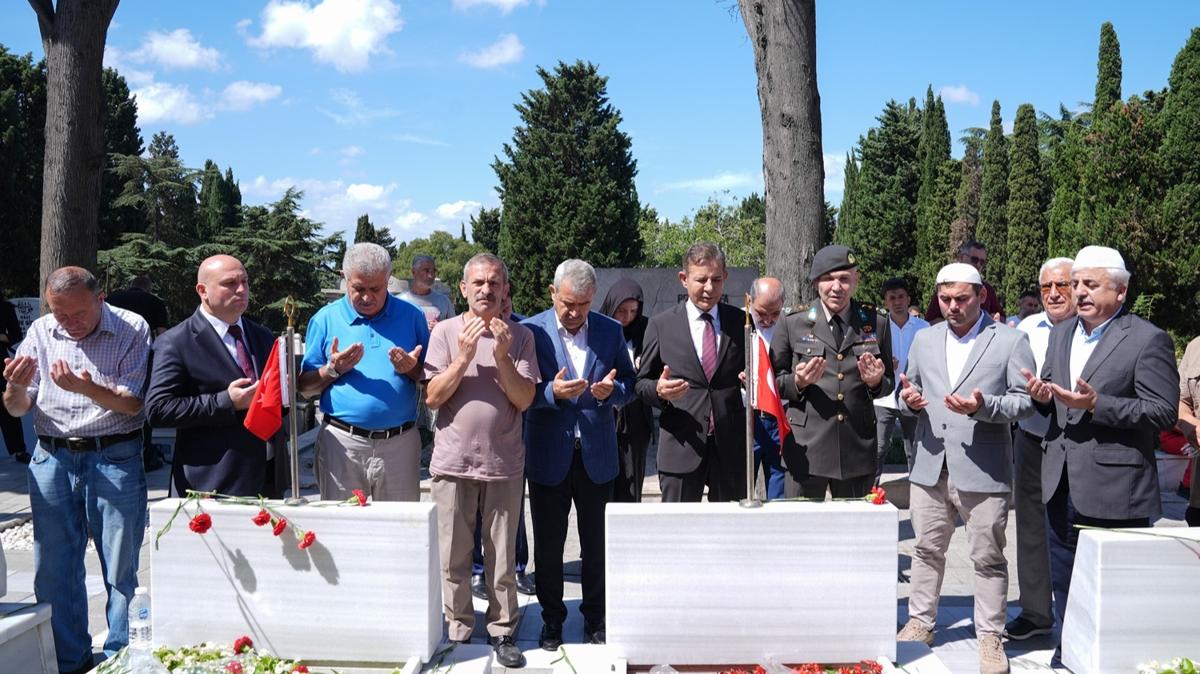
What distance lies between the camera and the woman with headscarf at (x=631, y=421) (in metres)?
4.90

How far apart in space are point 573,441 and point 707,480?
30.8 inches

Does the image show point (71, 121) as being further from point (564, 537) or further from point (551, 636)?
point (551, 636)

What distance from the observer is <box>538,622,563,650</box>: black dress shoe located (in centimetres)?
431

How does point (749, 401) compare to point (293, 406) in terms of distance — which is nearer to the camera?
point (293, 406)

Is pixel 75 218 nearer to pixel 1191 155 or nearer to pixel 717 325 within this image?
pixel 717 325

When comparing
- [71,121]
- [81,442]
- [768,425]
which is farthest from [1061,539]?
[71,121]

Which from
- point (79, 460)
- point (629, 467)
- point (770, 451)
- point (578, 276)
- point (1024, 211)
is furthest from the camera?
point (1024, 211)

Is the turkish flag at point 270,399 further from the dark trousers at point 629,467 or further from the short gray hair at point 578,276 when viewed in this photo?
the dark trousers at point 629,467

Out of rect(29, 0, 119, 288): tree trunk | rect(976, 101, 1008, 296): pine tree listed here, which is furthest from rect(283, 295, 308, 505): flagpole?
rect(976, 101, 1008, 296): pine tree

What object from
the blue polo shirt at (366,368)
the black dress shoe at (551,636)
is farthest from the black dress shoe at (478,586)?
the blue polo shirt at (366,368)

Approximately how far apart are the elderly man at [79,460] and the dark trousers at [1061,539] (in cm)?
441

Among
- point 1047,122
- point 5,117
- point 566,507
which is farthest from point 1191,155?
point 1047,122

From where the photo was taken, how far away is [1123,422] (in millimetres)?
3715

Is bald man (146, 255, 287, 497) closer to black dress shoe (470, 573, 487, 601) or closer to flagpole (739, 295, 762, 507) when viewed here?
black dress shoe (470, 573, 487, 601)
